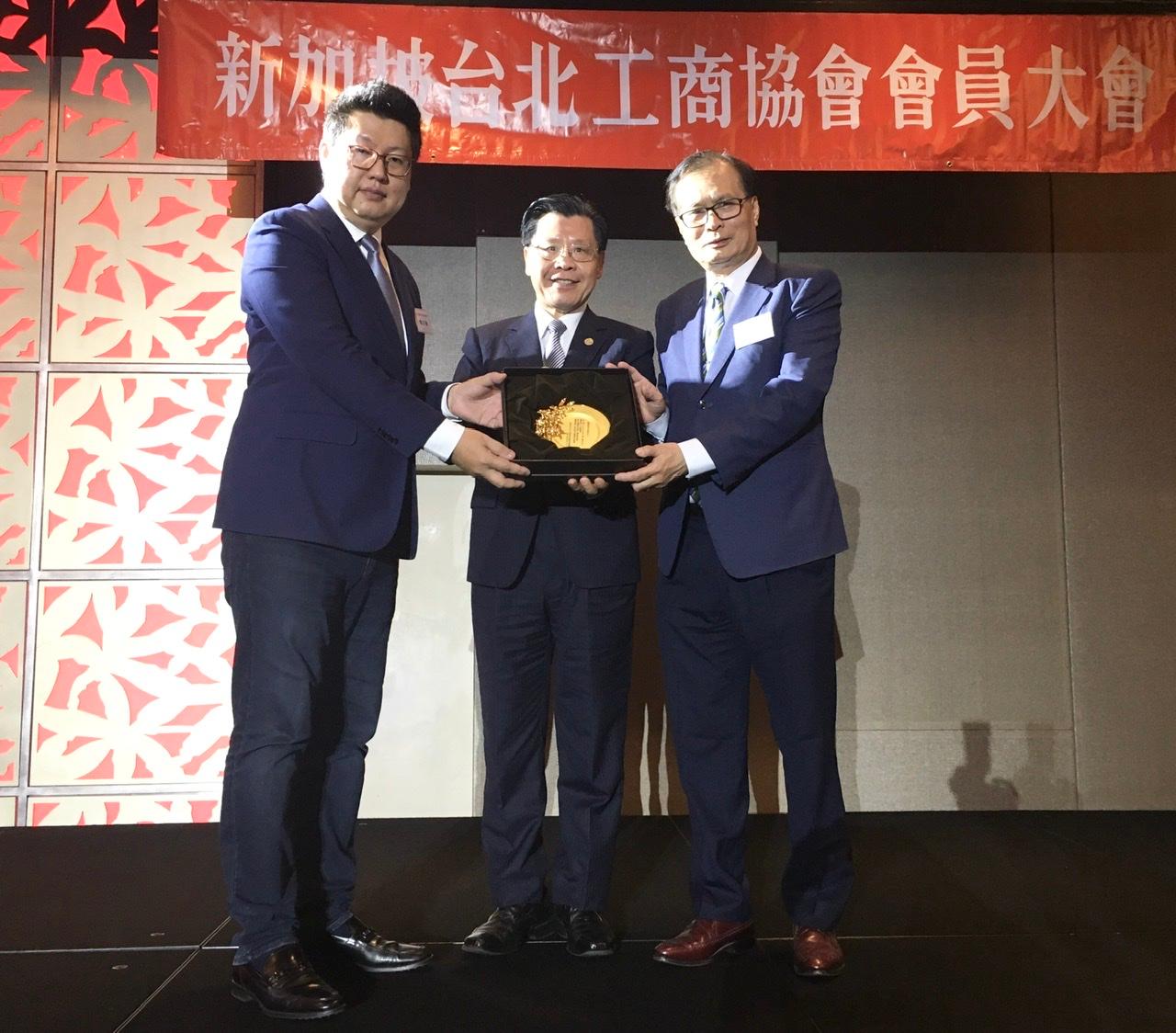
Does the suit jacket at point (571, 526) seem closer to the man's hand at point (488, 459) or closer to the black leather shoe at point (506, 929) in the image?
the man's hand at point (488, 459)

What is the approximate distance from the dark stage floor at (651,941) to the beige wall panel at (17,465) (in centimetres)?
89

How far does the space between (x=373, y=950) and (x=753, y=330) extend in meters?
1.43

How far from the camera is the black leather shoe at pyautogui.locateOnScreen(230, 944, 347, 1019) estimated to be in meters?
1.65

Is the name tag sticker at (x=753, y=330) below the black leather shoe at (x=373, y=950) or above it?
above

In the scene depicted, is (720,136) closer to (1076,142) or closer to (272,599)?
(1076,142)

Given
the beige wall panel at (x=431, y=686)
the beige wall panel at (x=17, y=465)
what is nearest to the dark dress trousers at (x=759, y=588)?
the beige wall panel at (x=431, y=686)

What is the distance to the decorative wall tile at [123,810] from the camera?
10.6 feet

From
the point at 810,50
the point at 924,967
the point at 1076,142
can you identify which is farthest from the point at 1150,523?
the point at 924,967

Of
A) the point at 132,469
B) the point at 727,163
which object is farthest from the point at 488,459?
the point at 132,469

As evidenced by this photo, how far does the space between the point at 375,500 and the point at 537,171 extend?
203cm

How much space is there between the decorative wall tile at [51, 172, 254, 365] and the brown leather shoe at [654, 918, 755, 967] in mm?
2358

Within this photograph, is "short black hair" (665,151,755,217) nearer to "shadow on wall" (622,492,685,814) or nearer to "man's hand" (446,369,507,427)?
"man's hand" (446,369,507,427)

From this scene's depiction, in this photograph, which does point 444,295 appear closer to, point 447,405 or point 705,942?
point 447,405

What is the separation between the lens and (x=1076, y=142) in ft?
10.3
